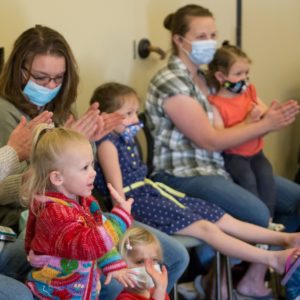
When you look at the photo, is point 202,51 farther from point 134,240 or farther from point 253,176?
point 134,240

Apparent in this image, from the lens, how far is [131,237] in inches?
66.9

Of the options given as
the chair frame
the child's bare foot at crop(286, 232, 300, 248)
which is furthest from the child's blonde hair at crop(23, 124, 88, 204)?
the child's bare foot at crop(286, 232, 300, 248)

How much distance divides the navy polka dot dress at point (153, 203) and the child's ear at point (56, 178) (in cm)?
61

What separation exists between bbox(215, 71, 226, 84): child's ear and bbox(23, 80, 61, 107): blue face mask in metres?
0.83

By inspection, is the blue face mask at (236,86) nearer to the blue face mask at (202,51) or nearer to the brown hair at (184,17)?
the blue face mask at (202,51)

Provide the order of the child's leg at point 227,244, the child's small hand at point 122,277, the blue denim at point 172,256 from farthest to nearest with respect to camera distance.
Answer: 1. the child's leg at point 227,244
2. the blue denim at point 172,256
3. the child's small hand at point 122,277

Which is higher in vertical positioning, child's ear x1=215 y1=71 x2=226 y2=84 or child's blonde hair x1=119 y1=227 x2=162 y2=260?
child's ear x1=215 y1=71 x2=226 y2=84

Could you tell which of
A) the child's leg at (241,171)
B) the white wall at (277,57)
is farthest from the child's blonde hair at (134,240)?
the white wall at (277,57)

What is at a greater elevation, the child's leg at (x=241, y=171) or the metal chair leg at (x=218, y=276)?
the child's leg at (x=241, y=171)

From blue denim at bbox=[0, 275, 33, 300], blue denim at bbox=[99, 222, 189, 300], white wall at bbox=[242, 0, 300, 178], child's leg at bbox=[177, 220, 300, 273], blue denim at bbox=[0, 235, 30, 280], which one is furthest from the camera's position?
white wall at bbox=[242, 0, 300, 178]

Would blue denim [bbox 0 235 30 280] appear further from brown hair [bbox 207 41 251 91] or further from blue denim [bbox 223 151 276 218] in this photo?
brown hair [bbox 207 41 251 91]

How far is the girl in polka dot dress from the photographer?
1.99m

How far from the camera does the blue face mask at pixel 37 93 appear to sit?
1.88 metres

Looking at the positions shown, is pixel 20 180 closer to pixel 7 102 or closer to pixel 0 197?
pixel 0 197
